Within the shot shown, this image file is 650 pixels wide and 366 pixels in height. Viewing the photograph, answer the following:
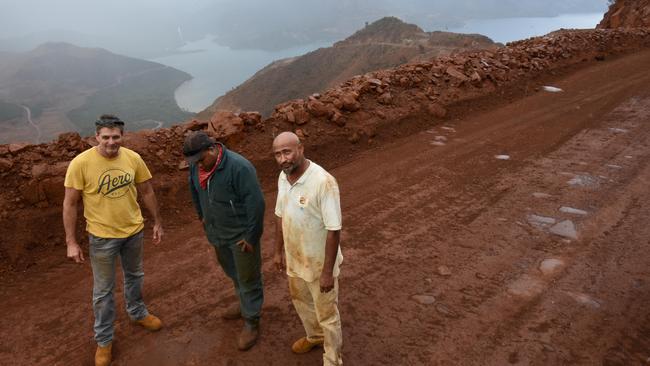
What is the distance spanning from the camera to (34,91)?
12319cm

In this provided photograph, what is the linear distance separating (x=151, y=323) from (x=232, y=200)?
1.58m

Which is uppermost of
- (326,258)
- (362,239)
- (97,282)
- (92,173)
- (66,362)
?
(92,173)

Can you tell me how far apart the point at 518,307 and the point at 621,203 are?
2.99m

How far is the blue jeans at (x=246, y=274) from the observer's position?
3361 millimetres

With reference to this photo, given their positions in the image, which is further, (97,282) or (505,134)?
(505,134)

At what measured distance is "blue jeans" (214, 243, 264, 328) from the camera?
336 cm

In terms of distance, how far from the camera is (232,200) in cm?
320

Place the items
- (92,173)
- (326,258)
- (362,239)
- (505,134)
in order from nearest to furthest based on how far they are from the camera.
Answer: (326,258) < (92,173) < (362,239) < (505,134)

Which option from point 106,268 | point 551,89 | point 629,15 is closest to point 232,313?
point 106,268

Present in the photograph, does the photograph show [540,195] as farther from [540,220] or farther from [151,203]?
[151,203]

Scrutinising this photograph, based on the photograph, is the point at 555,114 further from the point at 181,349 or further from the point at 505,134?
the point at 181,349

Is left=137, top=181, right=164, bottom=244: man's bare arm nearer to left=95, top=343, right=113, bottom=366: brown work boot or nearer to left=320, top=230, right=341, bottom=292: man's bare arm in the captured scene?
left=95, top=343, right=113, bottom=366: brown work boot

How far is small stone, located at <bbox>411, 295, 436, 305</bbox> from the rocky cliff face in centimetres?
2410

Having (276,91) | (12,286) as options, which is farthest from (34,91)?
(12,286)
